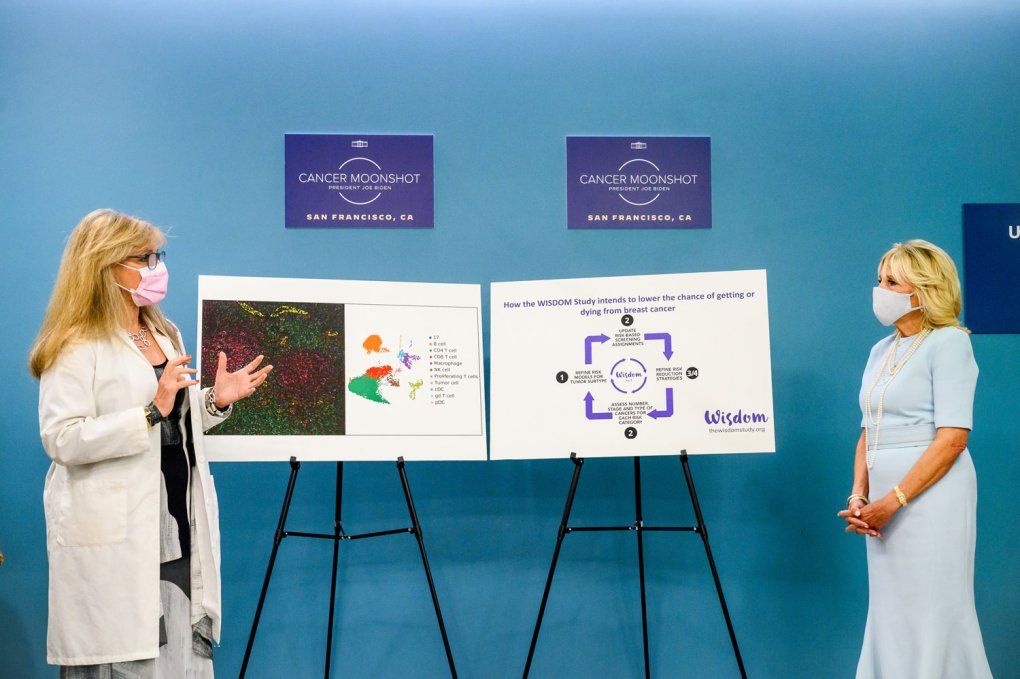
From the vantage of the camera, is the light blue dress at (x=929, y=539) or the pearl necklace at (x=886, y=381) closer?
the light blue dress at (x=929, y=539)

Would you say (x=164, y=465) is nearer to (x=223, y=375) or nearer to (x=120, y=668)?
(x=223, y=375)

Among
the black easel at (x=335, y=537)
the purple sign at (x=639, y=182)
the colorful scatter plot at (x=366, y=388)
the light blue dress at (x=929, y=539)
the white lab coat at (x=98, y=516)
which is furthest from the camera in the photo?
the purple sign at (x=639, y=182)

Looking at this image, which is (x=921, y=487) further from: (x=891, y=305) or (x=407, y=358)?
(x=407, y=358)

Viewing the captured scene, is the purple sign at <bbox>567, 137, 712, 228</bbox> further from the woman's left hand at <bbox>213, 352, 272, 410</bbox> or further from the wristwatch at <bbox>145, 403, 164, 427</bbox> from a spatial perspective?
the wristwatch at <bbox>145, 403, 164, 427</bbox>

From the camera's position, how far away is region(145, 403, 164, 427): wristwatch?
2547mm

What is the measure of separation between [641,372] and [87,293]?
2007 millimetres

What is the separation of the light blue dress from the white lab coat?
2.48m

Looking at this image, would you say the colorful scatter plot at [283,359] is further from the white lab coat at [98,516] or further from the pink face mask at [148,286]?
the white lab coat at [98,516]

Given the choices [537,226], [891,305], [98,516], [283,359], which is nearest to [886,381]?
[891,305]

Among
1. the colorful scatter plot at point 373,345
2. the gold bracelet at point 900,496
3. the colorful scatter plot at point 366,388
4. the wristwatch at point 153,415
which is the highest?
the colorful scatter plot at point 373,345

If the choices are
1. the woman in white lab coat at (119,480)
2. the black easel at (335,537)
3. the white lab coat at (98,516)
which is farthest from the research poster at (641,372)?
the white lab coat at (98,516)

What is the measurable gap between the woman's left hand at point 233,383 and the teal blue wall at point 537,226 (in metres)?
0.96

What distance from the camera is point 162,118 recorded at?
13.0ft

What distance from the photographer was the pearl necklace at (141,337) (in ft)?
9.12
